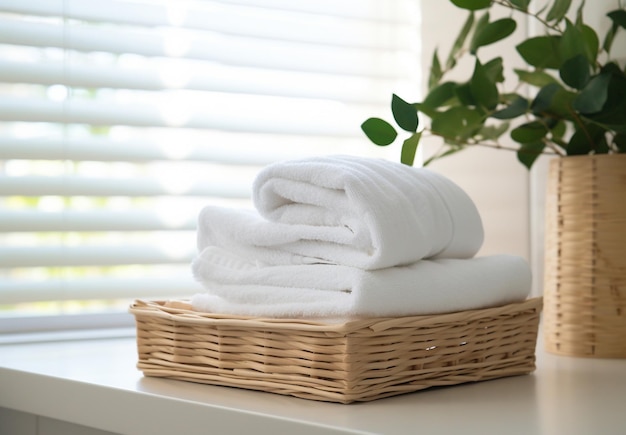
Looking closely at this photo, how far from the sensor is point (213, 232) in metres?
0.92

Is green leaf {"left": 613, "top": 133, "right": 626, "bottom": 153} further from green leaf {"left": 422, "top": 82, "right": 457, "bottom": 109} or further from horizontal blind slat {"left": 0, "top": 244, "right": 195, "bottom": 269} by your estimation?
horizontal blind slat {"left": 0, "top": 244, "right": 195, "bottom": 269}

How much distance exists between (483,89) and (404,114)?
0.23 metres

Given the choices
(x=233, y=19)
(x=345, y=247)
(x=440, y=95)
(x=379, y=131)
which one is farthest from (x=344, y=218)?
(x=233, y=19)

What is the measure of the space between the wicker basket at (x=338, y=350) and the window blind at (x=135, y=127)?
43 cm

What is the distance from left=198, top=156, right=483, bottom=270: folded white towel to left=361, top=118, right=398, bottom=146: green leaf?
5 cm

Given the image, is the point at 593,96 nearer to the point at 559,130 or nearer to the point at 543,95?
the point at 543,95

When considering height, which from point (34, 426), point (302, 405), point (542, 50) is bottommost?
point (34, 426)

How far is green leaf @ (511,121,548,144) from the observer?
1.20 metres

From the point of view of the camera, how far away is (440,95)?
1232 mm

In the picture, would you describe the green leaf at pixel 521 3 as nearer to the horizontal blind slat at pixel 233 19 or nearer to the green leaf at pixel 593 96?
the green leaf at pixel 593 96

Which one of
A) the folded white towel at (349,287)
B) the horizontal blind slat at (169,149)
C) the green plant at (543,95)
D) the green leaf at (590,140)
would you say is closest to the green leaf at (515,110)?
the green plant at (543,95)

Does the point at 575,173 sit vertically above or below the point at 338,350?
above

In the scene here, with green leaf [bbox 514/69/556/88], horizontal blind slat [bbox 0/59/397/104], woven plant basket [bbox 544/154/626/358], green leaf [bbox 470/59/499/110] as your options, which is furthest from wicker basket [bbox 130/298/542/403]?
horizontal blind slat [bbox 0/59/397/104]

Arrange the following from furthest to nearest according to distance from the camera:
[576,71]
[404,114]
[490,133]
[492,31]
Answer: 1. [490,133]
2. [492,31]
3. [576,71]
4. [404,114]
